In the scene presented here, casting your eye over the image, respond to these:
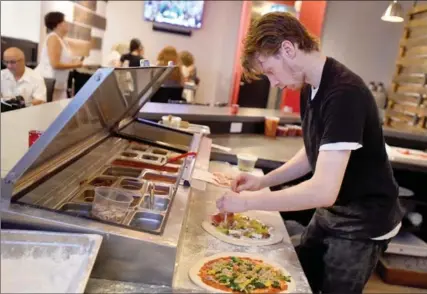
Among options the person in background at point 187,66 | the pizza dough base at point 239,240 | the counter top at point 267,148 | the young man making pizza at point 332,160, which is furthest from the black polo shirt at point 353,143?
the person in background at point 187,66

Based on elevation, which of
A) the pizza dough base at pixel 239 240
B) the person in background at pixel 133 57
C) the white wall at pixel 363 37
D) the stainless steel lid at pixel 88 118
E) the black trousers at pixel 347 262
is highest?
the white wall at pixel 363 37

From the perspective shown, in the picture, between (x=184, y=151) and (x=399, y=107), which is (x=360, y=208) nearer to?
(x=184, y=151)

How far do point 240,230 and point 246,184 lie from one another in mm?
293

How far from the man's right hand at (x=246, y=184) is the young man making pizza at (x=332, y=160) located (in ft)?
0.92

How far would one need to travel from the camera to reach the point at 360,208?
1599 millimetres

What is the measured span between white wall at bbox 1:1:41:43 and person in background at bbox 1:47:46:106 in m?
1.99

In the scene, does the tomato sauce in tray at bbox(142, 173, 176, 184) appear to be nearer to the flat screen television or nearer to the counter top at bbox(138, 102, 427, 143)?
the counter top at bbox(138, 102, 427, 143)

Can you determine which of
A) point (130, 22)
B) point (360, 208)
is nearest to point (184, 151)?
point (360, 208)

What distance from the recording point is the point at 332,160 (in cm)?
134

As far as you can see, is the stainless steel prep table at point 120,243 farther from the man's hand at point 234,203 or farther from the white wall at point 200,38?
the white wall at point 200,38

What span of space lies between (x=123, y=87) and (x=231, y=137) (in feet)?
5.51

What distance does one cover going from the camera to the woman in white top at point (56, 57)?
4652 mm

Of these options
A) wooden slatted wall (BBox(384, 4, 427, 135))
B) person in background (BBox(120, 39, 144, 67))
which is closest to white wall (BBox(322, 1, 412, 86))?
wooden slatted wall (BBox(384, 4, 427, 135))

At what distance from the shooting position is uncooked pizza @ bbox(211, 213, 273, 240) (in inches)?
62.9
